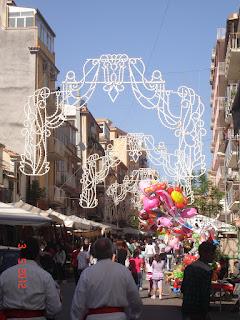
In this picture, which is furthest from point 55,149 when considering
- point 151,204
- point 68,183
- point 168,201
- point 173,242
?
point 168,201

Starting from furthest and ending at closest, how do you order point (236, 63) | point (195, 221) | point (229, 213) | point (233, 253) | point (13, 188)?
point (229, 213) < point (13, 188) < point (236, 63) < point (233, 253) < point (195, 221)

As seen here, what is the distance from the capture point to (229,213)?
60.0m

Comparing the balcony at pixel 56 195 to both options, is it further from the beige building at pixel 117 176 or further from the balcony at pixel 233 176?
the beige building at pixel 117 176

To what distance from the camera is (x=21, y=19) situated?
4734 cm

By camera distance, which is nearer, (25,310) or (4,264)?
(25,310)

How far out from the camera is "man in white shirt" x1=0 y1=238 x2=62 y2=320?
19.6ft

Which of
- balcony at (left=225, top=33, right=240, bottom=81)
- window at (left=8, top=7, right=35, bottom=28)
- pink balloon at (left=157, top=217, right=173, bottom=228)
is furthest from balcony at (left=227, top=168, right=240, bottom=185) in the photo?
pink balloon at (left=157, top=217, right=173, bottom=228)

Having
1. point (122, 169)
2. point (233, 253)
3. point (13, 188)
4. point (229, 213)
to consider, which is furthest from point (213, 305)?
point (122, 169)

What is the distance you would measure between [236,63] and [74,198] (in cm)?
2756

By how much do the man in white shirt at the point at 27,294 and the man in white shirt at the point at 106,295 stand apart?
0.74 feet

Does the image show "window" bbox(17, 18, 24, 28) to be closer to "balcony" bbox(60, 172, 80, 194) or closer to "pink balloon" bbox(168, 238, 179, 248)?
"balcony" bbox(60, 172, 80, 194)

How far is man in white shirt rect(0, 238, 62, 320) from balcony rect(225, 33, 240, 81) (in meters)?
31.9

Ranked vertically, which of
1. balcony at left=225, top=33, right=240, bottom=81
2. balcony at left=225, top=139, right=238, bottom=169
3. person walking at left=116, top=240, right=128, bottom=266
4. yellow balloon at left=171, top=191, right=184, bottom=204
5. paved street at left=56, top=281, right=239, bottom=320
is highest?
balcony at left=225, top=33, right=240, bottom=81

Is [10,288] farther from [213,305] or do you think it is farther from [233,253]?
[233,253]
